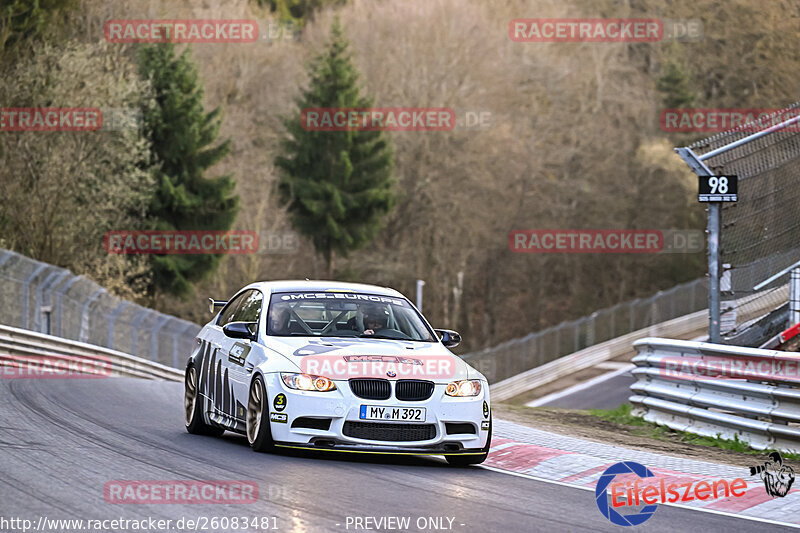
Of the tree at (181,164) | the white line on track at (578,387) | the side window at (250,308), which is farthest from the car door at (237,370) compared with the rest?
the tree at (181,164)

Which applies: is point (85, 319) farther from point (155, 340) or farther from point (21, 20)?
point (21, 20)

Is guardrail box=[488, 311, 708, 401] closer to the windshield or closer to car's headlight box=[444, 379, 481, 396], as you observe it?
the windshield

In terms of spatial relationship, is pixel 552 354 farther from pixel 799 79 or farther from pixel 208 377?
pixel 208 377

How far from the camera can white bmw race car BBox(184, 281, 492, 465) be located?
404 inches

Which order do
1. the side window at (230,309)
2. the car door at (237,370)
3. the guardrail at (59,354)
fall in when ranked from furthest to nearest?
1. the guardrail at (59,354)
2. the side window at (230,309)
3. the car door at (237,370)

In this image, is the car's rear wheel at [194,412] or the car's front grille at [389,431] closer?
the car's front grille at [389,431]

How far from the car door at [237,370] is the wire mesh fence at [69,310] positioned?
14.7 m

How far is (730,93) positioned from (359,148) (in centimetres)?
2112

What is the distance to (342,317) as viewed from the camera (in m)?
11.7

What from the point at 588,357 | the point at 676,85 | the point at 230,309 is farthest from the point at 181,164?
the point at 230,309

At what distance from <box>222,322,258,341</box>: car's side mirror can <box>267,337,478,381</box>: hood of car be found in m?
0.30

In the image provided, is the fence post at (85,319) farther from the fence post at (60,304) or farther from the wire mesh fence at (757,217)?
the wire mesh fence at (757,217)

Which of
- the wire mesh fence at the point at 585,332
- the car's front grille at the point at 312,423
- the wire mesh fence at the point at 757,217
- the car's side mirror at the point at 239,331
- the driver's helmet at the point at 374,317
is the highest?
the wire mesh fence at the point at 757,217

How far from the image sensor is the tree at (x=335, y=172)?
205 ft
